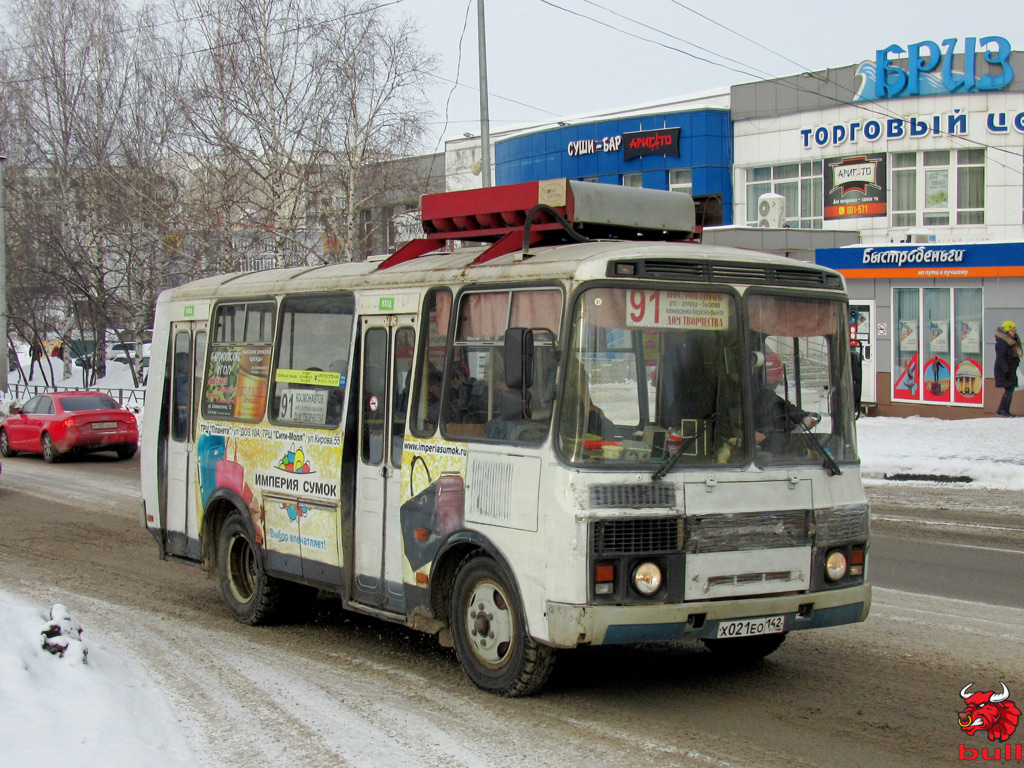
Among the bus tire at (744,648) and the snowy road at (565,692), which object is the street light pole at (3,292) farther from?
the bus tire at (744,648)

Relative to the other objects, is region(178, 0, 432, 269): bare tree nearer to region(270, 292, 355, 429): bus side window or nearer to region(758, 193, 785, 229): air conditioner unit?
region(758, 193, 785, 229): air conditioner unit

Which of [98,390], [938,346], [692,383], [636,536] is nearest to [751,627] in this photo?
[636,536]

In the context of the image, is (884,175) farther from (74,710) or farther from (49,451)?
(74,710)

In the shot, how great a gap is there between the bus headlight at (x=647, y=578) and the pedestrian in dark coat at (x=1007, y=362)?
19.5m

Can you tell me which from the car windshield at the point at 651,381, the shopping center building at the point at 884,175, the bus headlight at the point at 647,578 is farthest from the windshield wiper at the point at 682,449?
the shopping center building at the point at 884,175

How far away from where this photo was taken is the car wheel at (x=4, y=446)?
2516 cm

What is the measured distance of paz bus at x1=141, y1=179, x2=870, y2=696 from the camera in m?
5.88

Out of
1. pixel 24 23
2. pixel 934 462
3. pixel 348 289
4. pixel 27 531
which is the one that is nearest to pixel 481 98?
pixel 934 462

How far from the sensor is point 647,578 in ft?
19.2

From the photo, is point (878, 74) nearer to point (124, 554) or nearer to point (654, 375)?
point (124, 554)

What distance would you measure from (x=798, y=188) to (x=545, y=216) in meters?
33.3

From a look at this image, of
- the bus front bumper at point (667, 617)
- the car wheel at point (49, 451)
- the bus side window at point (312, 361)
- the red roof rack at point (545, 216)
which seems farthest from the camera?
the car wheel at point (49, 451)

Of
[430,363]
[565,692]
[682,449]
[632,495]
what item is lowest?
[565,692]

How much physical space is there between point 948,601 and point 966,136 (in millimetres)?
29306
